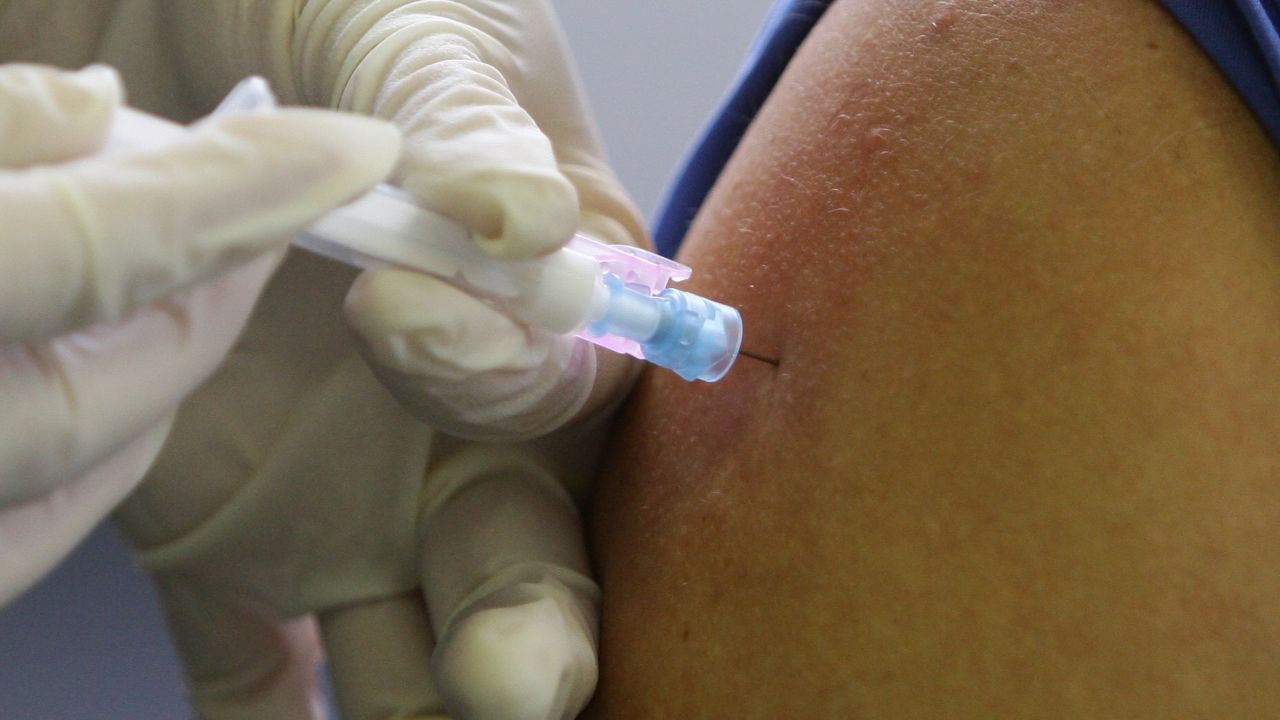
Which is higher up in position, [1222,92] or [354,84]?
[1222,92]

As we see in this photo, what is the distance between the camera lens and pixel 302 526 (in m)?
0.82

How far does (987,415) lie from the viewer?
61 centimetres

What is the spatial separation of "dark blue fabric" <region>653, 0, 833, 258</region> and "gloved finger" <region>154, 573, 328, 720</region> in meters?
0.51

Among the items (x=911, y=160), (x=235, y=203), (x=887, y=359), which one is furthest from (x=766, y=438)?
(x=235, y=203)

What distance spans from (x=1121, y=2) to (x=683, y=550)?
466 millimetres

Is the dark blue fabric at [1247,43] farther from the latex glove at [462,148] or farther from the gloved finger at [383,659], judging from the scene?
the gloved finger at [383,659]

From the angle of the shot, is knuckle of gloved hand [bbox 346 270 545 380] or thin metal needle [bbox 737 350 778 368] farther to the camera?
thin metal needle [bbox 737 350 778 368]

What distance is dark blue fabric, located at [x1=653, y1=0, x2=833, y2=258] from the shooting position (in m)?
0.86

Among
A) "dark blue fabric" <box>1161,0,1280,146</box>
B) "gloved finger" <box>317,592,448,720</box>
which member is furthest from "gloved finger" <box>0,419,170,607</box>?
"dark blue fabric" <box>1161,0,1280,146</box>

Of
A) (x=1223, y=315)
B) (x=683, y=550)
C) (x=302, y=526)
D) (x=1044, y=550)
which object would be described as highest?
(x=1223, y=315)

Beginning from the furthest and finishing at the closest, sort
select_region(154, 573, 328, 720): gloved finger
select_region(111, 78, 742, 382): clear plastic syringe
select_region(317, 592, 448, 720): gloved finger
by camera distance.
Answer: select_region(154, 573, 328, 720): gloved finger
select_region(317, 592, 448, 720): gloved finger
select_region(111, 78, 742, 382): clear plastic syringe

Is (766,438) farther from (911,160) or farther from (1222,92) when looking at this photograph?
(1222,92)

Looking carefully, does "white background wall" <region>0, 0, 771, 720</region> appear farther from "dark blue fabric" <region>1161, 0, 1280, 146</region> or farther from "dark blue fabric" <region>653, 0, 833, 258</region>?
"dark blue fabric" <region>1161, 0, 1280, 146</region>

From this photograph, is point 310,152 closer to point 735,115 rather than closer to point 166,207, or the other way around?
point 166,207
